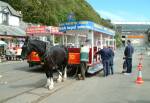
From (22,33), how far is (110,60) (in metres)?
36.4

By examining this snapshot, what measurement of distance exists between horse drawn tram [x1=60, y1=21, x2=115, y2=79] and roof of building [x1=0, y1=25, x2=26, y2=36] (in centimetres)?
2795

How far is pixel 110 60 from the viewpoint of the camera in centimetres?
2072

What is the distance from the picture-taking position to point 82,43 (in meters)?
20.6

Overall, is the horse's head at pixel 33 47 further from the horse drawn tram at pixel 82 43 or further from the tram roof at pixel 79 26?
the tram roof at pixel 79 26

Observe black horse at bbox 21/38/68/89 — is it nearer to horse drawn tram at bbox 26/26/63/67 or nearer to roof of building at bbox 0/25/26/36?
horse drawn tram at bbox 26/26/63/67

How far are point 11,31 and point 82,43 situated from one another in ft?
112

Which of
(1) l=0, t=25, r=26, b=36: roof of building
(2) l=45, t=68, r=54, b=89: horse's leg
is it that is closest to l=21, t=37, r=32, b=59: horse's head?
(2) l=45, t=68, r=54, b=89: horse's leg

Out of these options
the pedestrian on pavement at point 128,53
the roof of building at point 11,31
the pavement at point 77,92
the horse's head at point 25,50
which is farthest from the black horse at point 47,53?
the roof of building at point 11,31

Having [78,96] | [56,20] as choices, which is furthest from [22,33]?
[78,96]

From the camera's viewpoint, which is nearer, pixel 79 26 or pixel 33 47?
pixel 33 47

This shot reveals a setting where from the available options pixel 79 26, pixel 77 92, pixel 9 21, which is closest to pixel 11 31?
pixel 9 21

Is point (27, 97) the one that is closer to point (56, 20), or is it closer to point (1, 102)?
point (1, 102)

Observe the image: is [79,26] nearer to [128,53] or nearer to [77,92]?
[128,53]

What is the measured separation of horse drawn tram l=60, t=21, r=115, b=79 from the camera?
757 inches
